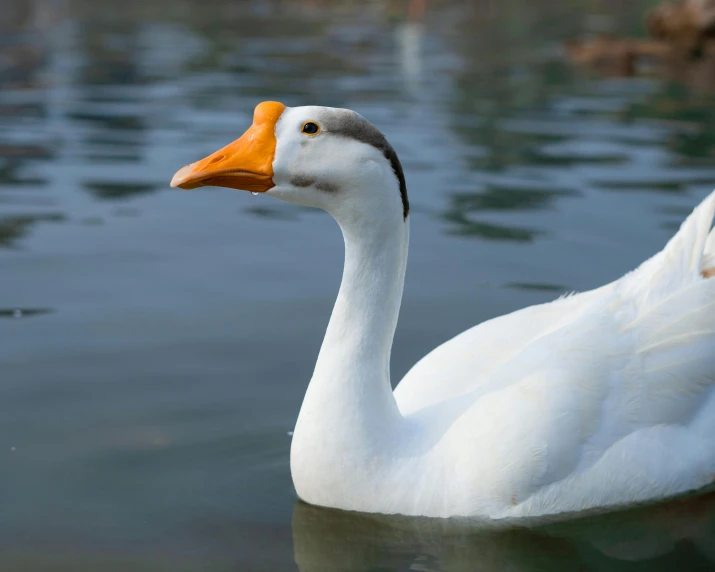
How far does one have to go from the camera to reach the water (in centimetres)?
477

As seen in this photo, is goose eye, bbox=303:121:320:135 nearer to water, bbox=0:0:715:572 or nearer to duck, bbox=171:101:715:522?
duck, bbox=171:101:715:522

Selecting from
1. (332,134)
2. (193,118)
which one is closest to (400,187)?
(332,134)

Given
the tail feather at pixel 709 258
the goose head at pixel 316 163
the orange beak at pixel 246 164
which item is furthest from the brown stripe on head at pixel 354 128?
the tail feather at pixel 709 258

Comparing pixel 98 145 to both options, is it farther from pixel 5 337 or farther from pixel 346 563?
pixel 346 563

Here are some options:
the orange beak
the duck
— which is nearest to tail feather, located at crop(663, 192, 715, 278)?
the duck

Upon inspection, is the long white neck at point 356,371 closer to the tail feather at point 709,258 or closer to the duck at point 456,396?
the duck at point 456,396

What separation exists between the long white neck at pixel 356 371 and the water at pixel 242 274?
0.39 meters

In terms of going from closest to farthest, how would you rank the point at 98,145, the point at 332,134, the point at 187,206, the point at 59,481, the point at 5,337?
1. the point at 332,134
2. the point at 59,481
3. the point at 5,337
4. the point at 187,206
5. the point at 98,145

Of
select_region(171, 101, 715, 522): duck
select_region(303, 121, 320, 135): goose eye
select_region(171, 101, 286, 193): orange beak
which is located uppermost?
select_region(303, 121, 320, 135): goose eye

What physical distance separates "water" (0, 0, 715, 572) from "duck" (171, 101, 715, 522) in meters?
0.20

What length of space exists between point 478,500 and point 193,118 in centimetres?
1085

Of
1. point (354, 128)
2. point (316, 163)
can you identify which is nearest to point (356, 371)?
point (316, 163)

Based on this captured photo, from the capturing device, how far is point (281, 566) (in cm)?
455

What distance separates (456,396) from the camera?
5062 mm
